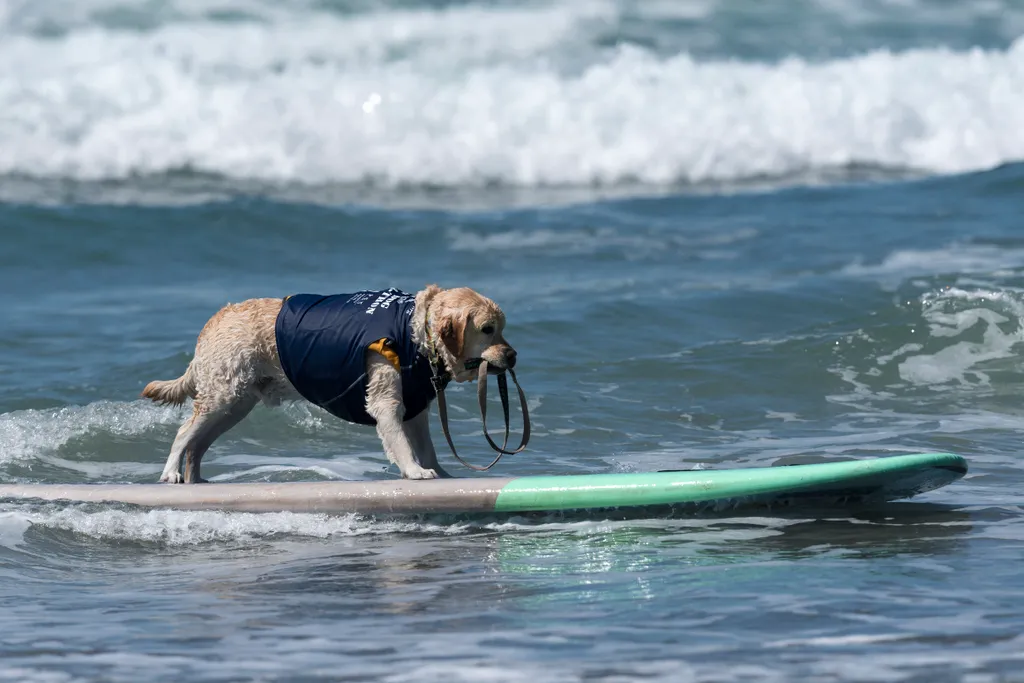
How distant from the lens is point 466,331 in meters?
7.12

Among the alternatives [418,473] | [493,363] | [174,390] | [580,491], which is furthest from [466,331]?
[174,390]

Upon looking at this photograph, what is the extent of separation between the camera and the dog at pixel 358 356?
7.19 metres

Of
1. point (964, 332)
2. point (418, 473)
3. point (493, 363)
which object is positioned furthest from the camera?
point (964, 332)

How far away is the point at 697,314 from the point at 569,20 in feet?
45.9

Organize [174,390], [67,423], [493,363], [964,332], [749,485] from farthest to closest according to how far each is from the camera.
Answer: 1. [964,332]
2. [67,423]
3. [174,390]
4. [493,363]
5. [749,485]

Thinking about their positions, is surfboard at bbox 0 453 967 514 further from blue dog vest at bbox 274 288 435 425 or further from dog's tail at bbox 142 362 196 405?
dog's tail at bbox 142 362 196 405

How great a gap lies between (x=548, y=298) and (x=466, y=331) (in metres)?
7.45

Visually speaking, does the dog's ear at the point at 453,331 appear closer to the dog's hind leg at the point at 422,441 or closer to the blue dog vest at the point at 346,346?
the blue dog vest at the point at 346,346

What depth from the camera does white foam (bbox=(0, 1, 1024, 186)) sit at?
22344mm

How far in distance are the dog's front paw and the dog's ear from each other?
0.66 metres

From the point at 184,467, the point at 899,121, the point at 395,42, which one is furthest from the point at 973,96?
the point at 184,467

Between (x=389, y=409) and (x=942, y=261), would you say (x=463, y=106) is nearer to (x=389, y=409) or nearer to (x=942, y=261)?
(x=942, y=261)

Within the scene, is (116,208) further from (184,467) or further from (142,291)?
(184,467)

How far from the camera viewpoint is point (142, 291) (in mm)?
15414
